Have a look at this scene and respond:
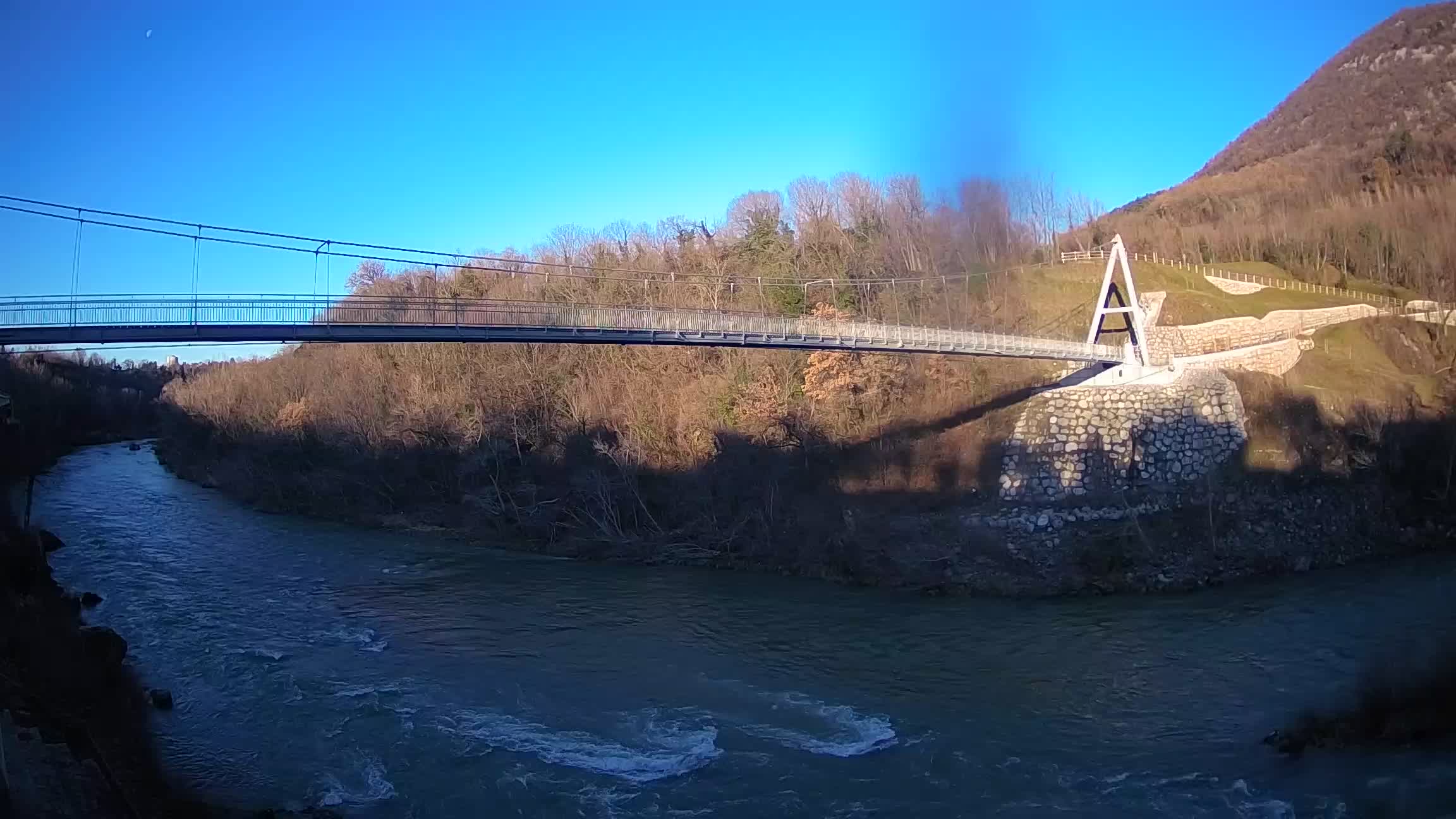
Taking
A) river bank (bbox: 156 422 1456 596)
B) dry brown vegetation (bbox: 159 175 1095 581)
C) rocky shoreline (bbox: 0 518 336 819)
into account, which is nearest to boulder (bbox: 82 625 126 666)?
rocky shoreline (bbox: 0 518 336 819)

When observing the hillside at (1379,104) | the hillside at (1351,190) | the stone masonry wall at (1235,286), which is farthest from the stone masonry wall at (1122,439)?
the hillside at (1379,104)

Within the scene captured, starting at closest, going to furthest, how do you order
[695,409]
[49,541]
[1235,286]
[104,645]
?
1. [104,645]
2. [49,541]
3. [695,409]
4. [1235,286]

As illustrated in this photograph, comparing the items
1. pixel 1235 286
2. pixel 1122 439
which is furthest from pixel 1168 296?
pixel 1122 439

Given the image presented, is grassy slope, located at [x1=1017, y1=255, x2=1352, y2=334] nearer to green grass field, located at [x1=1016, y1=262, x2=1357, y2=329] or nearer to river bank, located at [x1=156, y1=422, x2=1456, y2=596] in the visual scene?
green grass field, located at [x1=1016, y1=262, x2=1357, y2=329]

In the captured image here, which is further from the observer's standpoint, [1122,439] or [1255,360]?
[1255,360]

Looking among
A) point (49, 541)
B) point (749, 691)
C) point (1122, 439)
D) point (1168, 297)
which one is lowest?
point (749, 691)

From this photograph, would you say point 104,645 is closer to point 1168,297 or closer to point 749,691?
point 749,691

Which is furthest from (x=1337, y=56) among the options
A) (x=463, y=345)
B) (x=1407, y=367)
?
(x=463, y=345)
